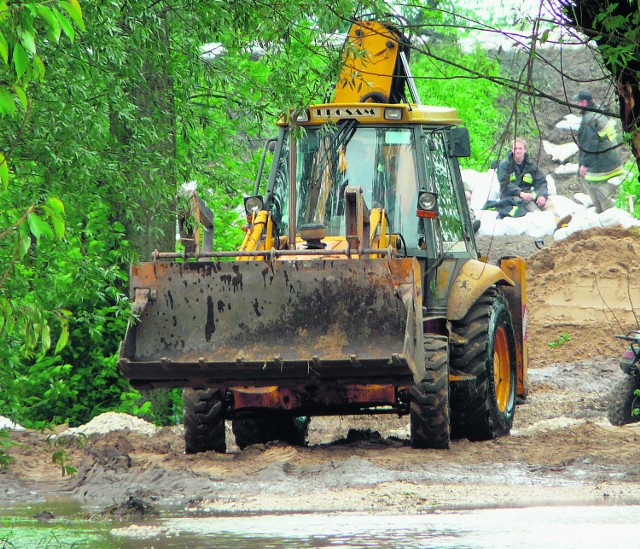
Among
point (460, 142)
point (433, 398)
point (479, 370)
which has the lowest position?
point (433, 398)

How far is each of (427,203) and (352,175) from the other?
2.37 ft

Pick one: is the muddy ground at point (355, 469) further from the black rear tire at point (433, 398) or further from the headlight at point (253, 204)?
the headlight at point (253, 204)

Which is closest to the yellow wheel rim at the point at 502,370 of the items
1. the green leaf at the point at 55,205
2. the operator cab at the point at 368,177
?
the operator cab at the point at 368,177

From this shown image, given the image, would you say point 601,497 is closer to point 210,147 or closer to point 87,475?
point 87,475

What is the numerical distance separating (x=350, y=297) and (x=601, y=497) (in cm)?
240

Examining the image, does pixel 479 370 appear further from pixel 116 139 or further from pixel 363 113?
pixel 116 139

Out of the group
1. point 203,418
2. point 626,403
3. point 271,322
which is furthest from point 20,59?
point 626,403

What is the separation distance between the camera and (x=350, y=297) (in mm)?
9703

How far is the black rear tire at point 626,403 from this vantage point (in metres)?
12.3

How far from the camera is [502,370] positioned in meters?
12.5

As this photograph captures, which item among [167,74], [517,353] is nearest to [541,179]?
[517,353]

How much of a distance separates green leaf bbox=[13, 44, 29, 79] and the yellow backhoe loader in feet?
13.6

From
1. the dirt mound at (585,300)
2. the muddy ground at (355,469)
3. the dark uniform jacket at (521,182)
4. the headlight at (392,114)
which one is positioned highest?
the dark uniform jacket at (521,182)

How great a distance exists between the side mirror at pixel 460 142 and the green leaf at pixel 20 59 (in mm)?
6527
